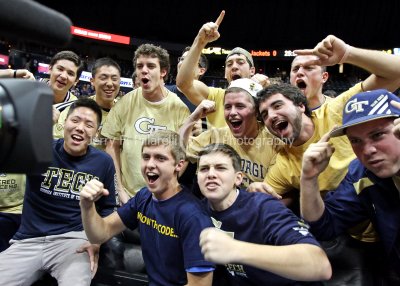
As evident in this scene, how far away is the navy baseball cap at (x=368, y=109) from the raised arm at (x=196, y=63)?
116 cm

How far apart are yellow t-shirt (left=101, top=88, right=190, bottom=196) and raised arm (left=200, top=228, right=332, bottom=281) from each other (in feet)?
5.55

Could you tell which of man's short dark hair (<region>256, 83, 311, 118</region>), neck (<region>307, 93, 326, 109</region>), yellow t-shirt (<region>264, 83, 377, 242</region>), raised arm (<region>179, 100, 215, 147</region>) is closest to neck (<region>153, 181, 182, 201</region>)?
raised arm (<region>179, 100, 215, 147</region>)

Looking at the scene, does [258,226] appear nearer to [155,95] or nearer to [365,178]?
[365,178]

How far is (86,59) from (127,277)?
14868 mm

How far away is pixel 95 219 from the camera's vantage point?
2.00 meters

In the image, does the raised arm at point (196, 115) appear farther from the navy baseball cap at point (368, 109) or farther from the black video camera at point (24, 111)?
the black video camera at point (24, 111)

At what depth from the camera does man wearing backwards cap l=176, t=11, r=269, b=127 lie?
253cm

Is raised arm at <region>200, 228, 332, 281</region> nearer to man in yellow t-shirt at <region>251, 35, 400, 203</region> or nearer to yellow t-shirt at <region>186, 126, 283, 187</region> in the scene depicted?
man in yellow t-shirt at <region>251, 35, 400, 203</region>

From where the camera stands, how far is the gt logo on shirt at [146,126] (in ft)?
9.61

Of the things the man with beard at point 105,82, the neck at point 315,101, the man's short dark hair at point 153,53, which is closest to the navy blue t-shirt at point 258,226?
the neck at point 315,101

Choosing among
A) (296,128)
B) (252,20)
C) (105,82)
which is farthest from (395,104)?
(252,20)

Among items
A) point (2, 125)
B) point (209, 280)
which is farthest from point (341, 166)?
point (2, 125)

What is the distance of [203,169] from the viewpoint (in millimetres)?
1913

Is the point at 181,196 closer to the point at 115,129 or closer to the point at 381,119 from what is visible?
the point at 381,119
